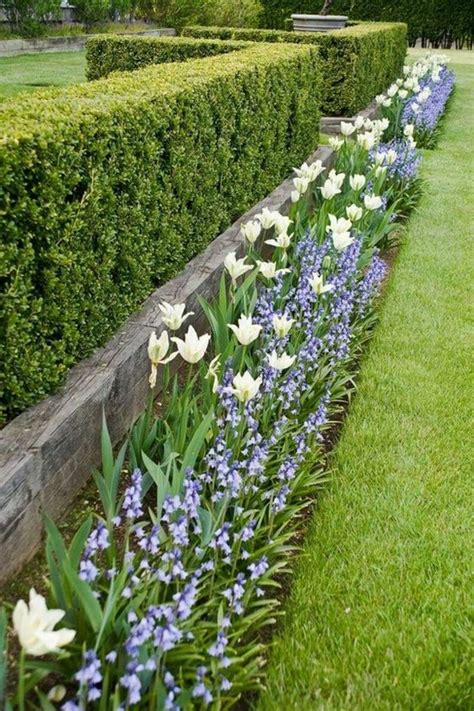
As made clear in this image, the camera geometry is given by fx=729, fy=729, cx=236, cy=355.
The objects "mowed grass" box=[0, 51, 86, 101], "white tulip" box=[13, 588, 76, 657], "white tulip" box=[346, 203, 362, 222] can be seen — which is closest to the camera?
"white tulip" box=[13, 588, 76, 657]

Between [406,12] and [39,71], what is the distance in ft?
57.7

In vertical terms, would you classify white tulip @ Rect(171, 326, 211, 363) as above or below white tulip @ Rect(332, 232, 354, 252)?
above

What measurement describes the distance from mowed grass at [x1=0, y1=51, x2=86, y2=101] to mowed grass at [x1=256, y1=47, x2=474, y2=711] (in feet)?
25.1

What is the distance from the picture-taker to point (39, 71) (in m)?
12.6

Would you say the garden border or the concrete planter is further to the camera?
the concrete planter

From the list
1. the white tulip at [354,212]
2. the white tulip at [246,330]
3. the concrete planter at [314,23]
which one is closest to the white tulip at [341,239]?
the white tulip at [354,212]

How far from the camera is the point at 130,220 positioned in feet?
9.87

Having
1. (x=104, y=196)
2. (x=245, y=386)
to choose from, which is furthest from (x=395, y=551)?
(x=104, y=196)

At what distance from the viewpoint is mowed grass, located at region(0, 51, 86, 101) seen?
35.5 ft

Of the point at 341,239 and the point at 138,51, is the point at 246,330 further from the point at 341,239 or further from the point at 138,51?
the point at 138,51

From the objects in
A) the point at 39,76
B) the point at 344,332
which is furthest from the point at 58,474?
the point at 39,76

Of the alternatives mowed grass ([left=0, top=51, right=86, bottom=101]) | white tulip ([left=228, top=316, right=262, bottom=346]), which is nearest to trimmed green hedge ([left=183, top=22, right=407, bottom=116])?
mowed grass ([left=0, top=51, right=86, bottom=101])

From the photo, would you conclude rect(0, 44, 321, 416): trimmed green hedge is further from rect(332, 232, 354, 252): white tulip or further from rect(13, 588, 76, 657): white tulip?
rect(13, 588, 76, 657): white tulip

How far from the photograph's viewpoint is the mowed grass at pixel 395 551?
1.98 m
